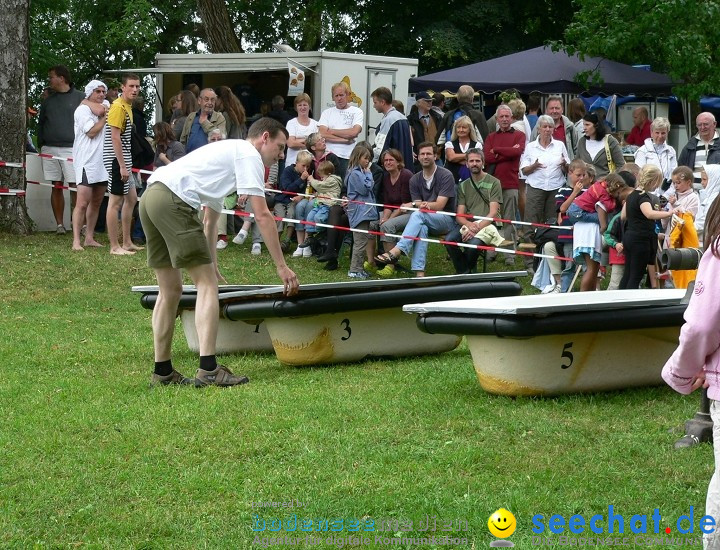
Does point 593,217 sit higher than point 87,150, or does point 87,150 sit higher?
point 87,150

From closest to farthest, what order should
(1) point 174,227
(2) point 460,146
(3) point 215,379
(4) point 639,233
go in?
(1) point 174,227 → (3) point 215,379 → (4) point 639,233 → (2) point 460,146

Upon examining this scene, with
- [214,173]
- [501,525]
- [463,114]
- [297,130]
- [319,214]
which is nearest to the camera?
[501,525]

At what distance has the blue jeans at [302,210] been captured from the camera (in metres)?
16.4

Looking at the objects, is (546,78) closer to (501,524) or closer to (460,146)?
(460,146)

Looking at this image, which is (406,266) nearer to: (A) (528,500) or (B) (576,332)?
(B) (576,332)

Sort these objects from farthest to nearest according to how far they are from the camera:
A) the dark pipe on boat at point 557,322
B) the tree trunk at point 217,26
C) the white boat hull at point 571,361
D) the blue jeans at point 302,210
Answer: the tree trunk at point 217,26
the blue jeans at point 302,210
the white boat hull at point 571,361
the dark pipe on boat at point 557,322

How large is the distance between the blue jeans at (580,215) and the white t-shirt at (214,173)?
6.18m

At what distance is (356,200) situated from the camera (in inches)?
615

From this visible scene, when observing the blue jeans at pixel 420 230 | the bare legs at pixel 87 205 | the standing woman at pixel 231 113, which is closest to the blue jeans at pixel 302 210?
the standing woman at pixel 231 113

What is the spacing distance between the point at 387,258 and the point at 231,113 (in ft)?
13.0

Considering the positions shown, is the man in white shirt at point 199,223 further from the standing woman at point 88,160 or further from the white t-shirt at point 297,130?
the white t-shirt at point 297,130

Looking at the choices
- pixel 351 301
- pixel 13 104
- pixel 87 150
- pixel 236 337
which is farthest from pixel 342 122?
pixel 351 301

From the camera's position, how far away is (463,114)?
17.2 m

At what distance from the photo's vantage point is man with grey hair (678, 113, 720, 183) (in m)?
14.7
